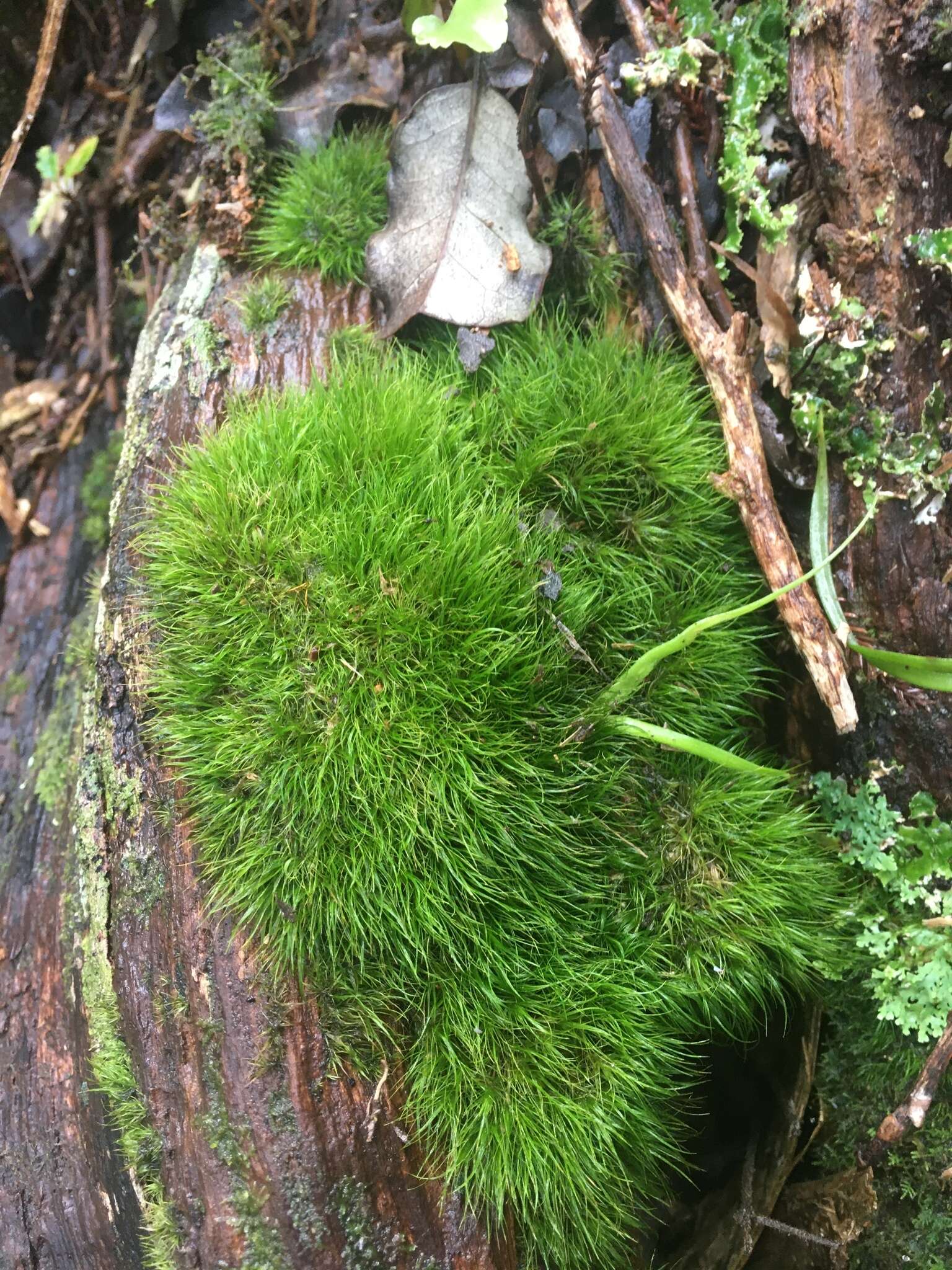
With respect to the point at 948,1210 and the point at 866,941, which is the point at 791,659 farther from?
the point at 948,1210

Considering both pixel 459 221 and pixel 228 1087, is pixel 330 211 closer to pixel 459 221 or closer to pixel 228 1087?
pixel 459 221

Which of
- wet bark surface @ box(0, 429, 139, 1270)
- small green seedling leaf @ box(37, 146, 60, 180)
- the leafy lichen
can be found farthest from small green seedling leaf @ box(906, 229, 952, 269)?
small green seedling leaf @ box(37, 146, 60, 180)

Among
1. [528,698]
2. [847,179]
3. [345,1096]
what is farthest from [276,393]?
[345,1096]

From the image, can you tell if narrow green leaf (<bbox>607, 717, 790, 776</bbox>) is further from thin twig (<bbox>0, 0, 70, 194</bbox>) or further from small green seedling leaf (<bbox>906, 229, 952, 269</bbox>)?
thin twig (<bbox>0, 0, 70, 194</bbox>)

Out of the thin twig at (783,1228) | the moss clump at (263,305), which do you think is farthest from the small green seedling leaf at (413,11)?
the thin twig at (783,1228)

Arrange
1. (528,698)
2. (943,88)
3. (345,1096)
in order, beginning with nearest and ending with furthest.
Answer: (345,1096), (528,698), (943,88)

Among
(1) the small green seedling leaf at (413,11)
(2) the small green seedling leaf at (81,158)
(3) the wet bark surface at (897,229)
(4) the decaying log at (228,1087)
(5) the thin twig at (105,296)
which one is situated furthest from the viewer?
(5) the thin twig at (105,296)

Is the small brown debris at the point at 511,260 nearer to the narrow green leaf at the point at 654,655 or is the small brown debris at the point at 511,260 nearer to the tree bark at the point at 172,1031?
the tree bark at the point at 172,1031
